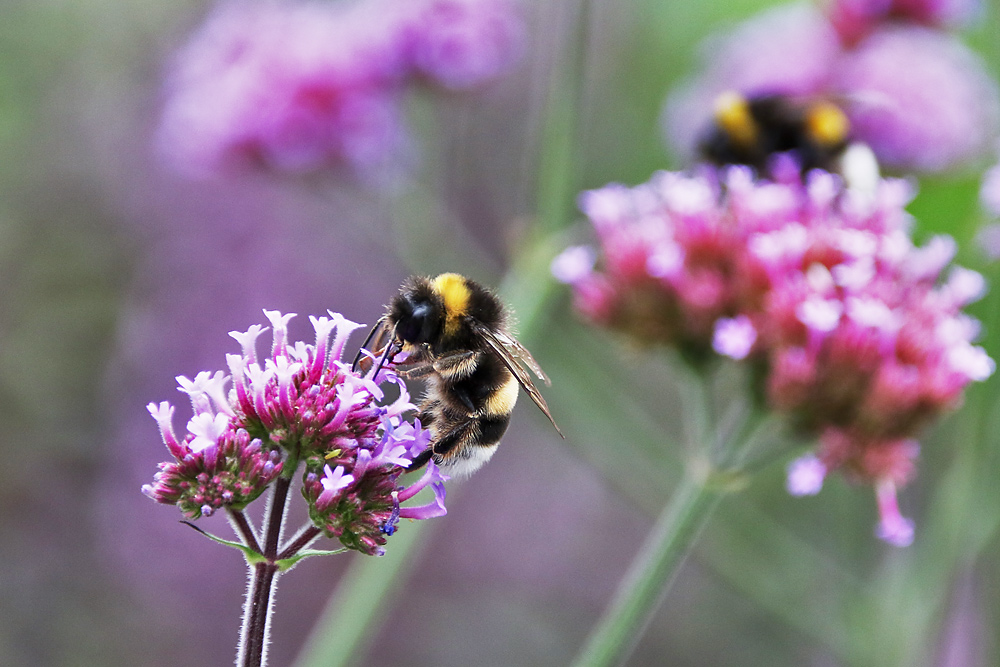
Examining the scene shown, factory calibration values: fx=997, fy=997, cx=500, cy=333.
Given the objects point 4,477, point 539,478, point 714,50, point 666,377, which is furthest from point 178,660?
point 714,50

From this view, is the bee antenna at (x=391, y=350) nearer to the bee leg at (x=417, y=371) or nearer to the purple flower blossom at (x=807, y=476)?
the bee leg at (x=417, y=371)

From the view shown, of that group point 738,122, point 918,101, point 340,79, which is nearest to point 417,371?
point 738,122

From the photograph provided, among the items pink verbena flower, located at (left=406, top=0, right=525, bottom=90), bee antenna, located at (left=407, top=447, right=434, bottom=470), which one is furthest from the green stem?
pink verbena flower, located at (left=406, top=0, right=525, bottom=90)

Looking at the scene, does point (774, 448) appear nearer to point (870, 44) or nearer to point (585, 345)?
point (585, 345)

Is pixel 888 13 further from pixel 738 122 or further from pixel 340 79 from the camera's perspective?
pixel 340 79

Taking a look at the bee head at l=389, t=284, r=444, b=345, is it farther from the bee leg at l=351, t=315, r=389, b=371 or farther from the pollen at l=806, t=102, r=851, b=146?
the pollen at l=806, t=102, r=851, b=146

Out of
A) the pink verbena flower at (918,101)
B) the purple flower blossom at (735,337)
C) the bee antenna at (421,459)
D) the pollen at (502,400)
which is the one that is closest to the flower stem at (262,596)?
the bee antenna at (421,459)
